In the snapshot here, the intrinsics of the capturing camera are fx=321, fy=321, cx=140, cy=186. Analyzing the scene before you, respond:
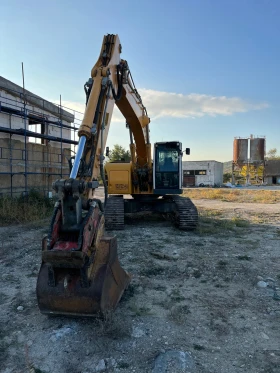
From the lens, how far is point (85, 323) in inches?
143

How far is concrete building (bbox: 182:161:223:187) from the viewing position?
42.7m

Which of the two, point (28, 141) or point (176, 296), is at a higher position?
point (28, 141)

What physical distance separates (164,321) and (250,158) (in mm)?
42963

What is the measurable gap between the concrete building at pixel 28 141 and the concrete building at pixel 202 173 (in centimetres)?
2865

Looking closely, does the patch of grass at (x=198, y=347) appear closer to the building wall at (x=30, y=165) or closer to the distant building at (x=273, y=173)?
the building wall at (x=30, y=165)

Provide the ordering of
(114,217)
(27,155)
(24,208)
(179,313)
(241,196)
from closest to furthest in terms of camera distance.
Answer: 1. (179,313)
2. (114,217)
3. (24,208)
4. (27,155)
5. (241,196)

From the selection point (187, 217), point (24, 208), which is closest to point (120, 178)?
point (187, 217)

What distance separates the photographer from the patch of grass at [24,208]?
1050 centimetres

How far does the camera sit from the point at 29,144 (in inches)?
528

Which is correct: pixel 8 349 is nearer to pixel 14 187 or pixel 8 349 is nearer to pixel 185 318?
pixel 185 318

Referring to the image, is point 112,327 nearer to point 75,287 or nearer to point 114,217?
point 75,287

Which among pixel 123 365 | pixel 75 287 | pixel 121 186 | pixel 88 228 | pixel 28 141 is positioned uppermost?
pixel 28 141

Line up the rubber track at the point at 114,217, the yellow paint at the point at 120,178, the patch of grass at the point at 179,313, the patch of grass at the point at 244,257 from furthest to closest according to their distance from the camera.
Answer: the yellow paint at the point at 120,178 < the rubber track at the point at 114,217 < the patch of grass at the point at 244,257 < the patch of grass at the point at 179,313

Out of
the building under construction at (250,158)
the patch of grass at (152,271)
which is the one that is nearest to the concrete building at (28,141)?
the patch of grass at (152,271)
